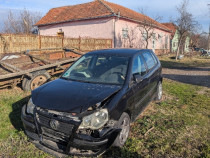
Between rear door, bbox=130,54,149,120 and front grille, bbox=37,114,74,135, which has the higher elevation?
rear door, bbox=130,54,149,120

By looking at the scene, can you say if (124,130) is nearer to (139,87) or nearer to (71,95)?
(139,87)

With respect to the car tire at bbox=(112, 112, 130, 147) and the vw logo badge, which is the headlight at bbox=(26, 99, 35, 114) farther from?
the car tire at bbox=(112, 112, 130, 147)

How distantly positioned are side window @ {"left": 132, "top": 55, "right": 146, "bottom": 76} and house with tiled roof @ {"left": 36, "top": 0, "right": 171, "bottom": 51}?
1302cm

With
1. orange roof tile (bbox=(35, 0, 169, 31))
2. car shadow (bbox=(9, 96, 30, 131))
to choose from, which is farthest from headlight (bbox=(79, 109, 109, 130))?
orange roof tile (bbox=(35, 0, 169, 31))

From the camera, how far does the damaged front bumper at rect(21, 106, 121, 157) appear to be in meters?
2.35

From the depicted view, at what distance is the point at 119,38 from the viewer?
688 inches

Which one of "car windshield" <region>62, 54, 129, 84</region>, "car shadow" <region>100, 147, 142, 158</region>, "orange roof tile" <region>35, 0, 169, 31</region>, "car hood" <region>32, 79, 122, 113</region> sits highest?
"orange roof tile" <region>35, 0, 169, 31</region>

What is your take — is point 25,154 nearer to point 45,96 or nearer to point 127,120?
point 45,96

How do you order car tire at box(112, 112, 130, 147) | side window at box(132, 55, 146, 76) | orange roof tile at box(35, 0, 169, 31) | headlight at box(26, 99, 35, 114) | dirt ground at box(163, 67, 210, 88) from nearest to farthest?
car tire at box(112, 112, 130, 147) < headlight at box(26, 99, 35, 114) < side window at box(132, 55, 146, 76) < dirt ground at box(163, 67, 210, 88) < orange roof tile at box(35, 0, 169, 31)

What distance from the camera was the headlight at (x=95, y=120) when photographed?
240 cm

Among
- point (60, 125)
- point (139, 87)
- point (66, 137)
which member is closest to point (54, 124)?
point (60, 125)

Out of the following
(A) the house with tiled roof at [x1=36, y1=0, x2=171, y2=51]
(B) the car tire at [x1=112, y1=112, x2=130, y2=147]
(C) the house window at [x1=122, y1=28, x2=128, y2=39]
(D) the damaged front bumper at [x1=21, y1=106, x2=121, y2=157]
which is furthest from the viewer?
(C) the house window at [x1=122, y1=28, x2=128, y2=39]

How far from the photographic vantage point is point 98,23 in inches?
685

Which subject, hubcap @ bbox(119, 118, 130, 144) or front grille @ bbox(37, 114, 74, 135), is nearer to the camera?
front grille @ bbox(37, 114, 74, 135)
